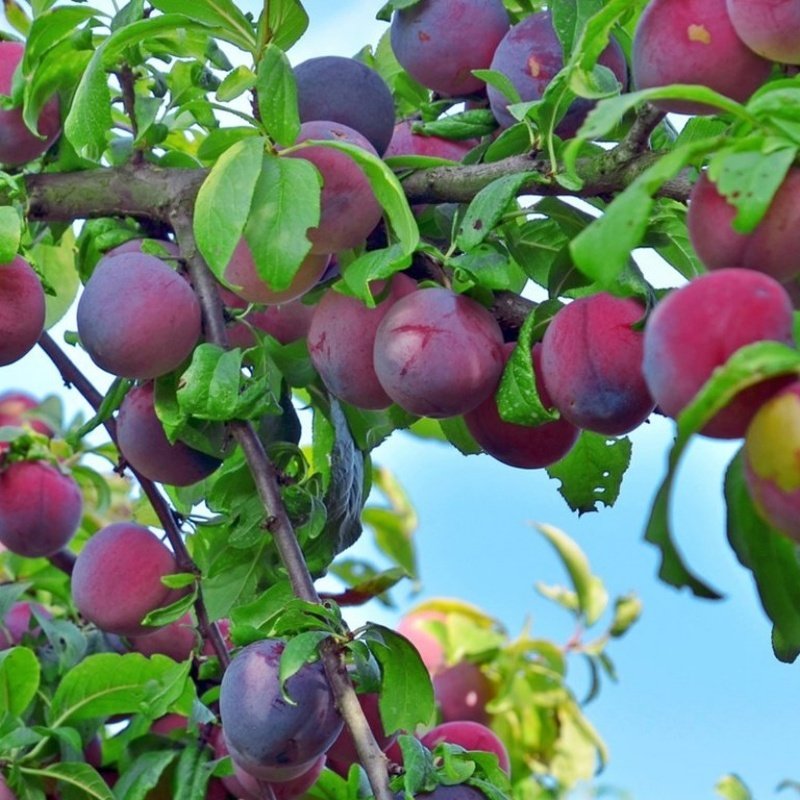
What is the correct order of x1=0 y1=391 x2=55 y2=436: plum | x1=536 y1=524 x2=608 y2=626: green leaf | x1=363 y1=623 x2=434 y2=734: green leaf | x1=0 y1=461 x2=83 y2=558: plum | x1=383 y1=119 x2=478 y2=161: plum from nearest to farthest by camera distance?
x1=363 y1=623 x2=434 y2=734: green leaf < x1=383 y1=119 x2=478 y2=161: plum < x1=0 y1=461 x2=83 y2=558: plum < x1=0 y1=391 x2=55 y2=436: plum < x1=536 y1=524 x2=608 y2=626: green leaf

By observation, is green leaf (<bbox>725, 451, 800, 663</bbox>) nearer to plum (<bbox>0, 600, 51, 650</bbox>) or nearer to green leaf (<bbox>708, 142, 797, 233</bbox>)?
green leaf (<bbox>708, 142, 797, 233</bbox>)

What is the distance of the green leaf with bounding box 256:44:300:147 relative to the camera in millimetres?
897

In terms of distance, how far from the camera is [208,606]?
3.77ft

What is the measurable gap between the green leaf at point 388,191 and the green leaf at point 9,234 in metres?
0.23

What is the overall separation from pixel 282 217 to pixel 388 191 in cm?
7

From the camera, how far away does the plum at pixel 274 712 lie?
92 cm

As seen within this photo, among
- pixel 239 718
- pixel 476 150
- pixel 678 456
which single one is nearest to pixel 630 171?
pixel 476 150

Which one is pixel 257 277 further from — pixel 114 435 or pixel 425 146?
pixel 114 435

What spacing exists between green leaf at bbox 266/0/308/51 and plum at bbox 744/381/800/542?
50 centimetres

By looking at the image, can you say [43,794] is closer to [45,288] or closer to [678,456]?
[45,288]

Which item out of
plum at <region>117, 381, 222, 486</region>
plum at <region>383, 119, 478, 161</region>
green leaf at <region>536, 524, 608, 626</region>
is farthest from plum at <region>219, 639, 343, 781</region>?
green leaf at <region>536, 524, 608, 626</region>

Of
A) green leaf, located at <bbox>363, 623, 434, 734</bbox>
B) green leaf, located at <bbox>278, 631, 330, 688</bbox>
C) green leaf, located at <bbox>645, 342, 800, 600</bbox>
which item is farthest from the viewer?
green leaf, located at <bbox>363, 623, 434, 734</bbox>

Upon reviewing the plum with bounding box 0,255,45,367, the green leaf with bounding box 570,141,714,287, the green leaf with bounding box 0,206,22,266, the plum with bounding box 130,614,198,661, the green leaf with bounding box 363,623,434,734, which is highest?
the green leaf with bounding box 570,141,714,287

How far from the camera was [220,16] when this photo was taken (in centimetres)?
96
